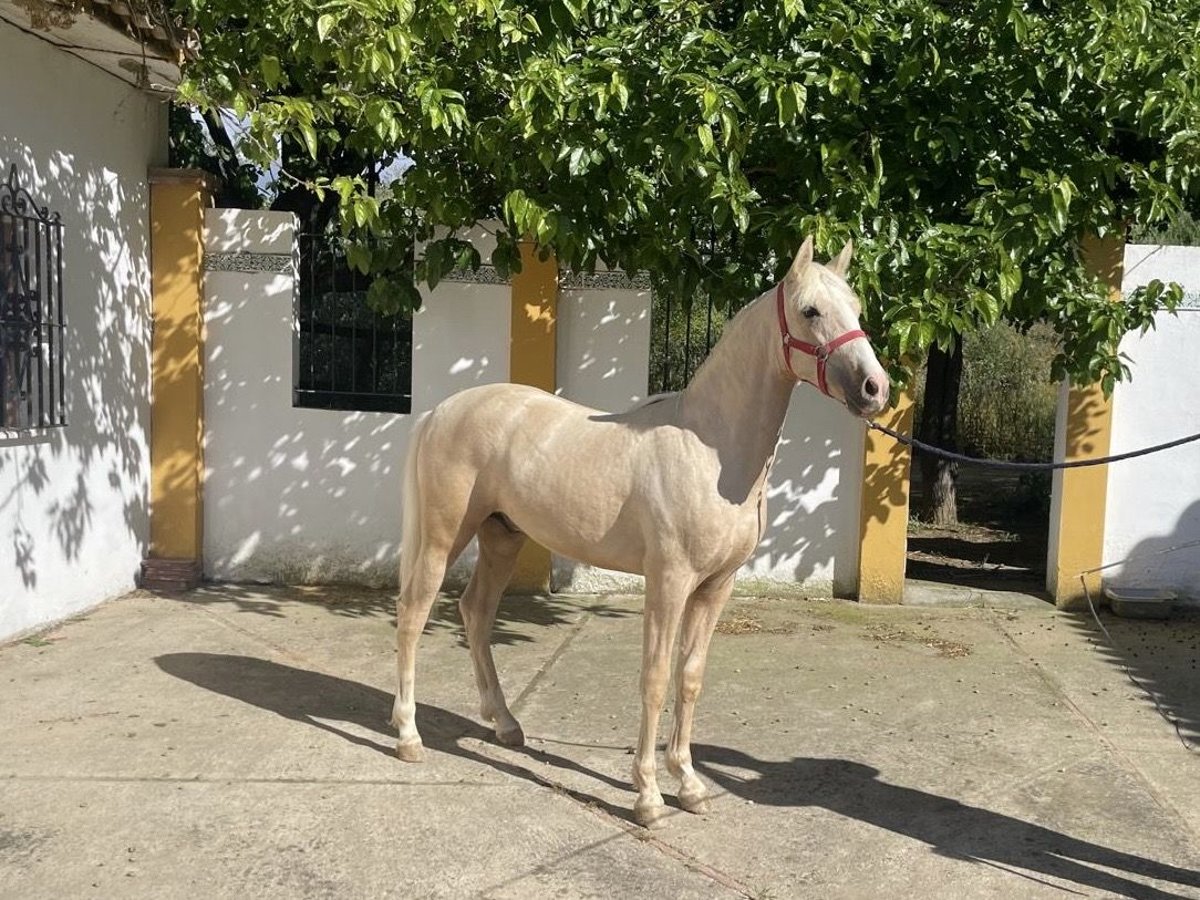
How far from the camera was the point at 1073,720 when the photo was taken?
16.0 feet

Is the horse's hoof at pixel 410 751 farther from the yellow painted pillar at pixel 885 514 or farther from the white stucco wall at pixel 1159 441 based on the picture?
the white stucco wall at pixel 1159 441

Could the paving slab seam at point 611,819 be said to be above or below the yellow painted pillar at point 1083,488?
below

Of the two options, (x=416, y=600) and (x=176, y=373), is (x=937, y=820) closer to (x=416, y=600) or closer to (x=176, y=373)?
(x=416, y=600)

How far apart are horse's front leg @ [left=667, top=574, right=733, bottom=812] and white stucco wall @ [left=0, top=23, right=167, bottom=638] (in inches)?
143

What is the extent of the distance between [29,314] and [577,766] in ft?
12.2

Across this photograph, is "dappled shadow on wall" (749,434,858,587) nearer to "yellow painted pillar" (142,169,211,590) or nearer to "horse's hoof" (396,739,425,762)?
"horse's hoof" (396,739,425,762)

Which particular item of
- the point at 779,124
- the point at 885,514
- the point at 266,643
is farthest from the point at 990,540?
the point at 266,643

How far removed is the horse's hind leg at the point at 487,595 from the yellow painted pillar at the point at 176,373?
3.16 metres

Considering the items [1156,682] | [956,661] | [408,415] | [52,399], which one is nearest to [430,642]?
[408,415]

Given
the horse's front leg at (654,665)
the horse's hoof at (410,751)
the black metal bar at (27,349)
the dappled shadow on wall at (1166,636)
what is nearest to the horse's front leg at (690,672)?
the horse's front leg at (654,665)

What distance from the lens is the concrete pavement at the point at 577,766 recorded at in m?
3.32

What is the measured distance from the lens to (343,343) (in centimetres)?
717

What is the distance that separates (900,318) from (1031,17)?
5.22 ft

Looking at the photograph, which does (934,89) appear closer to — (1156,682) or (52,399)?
(1156,682)
